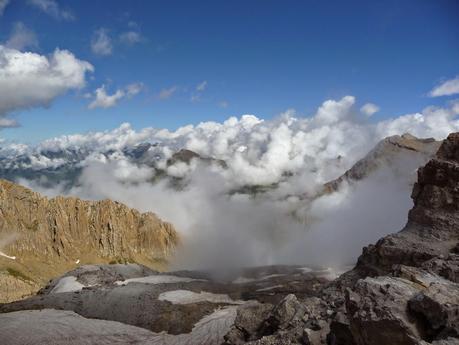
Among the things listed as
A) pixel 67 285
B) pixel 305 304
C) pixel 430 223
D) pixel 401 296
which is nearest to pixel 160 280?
pixel 67 285

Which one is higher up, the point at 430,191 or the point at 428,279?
the point at 430,191

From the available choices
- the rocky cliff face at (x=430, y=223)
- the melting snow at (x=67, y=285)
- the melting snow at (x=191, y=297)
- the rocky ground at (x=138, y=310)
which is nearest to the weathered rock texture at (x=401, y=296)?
the rocky cliff face at (x=430, y=223)

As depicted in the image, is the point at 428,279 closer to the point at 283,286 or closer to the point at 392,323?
the point at 392,323

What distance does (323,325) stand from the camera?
40.6m

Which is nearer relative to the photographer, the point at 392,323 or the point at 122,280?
the point at 392,323

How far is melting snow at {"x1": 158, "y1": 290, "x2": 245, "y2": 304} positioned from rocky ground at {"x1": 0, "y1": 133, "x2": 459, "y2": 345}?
→ 0.88ft

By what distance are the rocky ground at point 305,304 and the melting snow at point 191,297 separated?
0.88 ft

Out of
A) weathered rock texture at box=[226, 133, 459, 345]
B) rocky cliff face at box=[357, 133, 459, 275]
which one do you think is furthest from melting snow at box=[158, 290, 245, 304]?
rocky cliff face at box=[357, 133, 459, 275]

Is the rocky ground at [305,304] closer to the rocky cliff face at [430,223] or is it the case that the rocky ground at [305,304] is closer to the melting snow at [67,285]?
the rocky cliff face at [430,223]

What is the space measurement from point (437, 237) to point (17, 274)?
17748 centimetres

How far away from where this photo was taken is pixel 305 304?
50438mm

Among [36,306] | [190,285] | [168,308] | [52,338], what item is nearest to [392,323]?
[52,338]

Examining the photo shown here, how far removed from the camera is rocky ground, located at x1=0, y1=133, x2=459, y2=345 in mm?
29781

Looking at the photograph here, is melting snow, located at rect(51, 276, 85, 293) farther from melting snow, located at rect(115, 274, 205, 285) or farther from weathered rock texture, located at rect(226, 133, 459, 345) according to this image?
Result: weathered rock texture, located at rect(226, 133, 459, 345)
